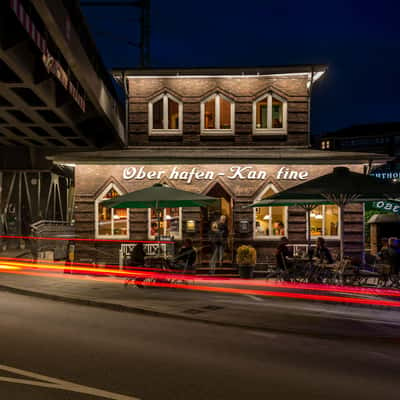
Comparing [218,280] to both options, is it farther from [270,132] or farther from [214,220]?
[270,132]

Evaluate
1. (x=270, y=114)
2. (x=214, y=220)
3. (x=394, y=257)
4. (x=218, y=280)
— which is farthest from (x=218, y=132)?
(x=394, y=257)

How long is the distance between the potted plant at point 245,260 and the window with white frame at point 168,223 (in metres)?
2.85

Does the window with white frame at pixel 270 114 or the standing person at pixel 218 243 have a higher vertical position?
the window with white frame at pixel 270 114

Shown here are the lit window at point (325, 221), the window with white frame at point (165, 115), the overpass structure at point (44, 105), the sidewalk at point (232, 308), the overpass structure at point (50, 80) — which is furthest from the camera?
the window with white frame at point (165, 115)

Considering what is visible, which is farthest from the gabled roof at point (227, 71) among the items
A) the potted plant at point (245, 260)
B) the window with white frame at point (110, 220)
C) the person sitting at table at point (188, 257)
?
the person sitting at table at point (188, 257)

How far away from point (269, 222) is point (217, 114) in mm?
4741

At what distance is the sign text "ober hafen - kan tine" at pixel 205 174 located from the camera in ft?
58.6

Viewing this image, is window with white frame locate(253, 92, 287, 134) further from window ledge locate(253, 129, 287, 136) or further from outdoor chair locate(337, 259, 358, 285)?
outdoor chair locate(337, 259, 358, 285)

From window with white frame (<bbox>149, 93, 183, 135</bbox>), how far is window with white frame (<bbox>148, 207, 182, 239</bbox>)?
3287 millimetres

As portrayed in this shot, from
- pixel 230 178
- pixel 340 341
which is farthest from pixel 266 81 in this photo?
pixel 340 341

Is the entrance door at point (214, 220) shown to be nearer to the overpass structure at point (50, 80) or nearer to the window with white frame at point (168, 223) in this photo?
the window with white frame at point (168, 223)

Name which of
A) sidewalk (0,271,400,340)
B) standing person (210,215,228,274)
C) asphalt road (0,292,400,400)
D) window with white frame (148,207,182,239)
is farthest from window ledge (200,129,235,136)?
asphalt road (0,292,400,400)

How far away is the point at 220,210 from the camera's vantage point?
2048cm

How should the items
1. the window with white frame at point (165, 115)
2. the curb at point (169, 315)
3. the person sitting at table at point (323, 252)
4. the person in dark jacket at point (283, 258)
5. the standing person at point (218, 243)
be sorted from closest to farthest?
1. the curb at point (169, 315)
2. the person in dark jacket at point (283, 258)
3. the person sitting at table at point (323, 252)
4. the standing person at point (218, 243)
5. the window with white frame at point (165, 115)
